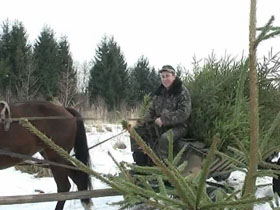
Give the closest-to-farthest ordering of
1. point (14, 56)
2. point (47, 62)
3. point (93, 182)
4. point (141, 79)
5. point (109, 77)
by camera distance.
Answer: point (93, 182) → point (14, 56) → point (47, 62) → point (109, 77) → point (141, 79)

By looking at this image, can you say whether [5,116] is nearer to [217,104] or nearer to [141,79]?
[217,104]

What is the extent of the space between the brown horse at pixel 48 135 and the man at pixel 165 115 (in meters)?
0.90

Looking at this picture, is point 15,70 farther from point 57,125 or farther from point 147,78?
point 57,125

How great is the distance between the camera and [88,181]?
17.8 ft

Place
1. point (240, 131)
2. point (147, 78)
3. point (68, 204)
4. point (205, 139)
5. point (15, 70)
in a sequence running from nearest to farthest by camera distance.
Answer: point (240, 131) < point (205, 139) < point (68, 204) < point (15, 70) < point (147, 78)

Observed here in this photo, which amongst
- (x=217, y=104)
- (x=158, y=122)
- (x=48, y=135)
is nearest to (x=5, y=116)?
(x=48, y=135)

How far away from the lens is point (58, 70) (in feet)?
74.3

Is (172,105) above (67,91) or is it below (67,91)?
below

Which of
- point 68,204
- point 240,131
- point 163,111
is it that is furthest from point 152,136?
point 68,204

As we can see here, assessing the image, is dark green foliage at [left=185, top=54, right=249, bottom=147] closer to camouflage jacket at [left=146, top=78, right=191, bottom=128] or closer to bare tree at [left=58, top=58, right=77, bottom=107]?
camouflage jacket at [left=146, top=78, right=191, bottom=128]

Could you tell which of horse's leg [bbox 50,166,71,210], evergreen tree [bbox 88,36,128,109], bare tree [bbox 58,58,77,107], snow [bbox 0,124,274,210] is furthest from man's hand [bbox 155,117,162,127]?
evergreen tree [bbox 88,36,128,109]

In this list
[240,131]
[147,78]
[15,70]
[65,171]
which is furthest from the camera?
[147,78]

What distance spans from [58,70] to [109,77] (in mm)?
4070

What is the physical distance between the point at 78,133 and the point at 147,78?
23.8 meters
